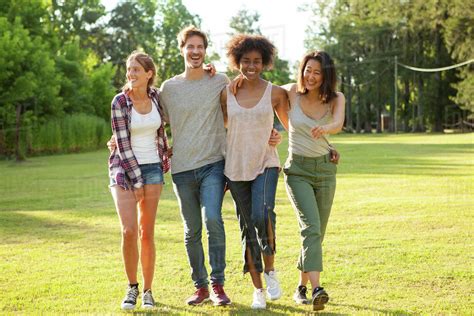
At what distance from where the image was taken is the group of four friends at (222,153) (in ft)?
17.2

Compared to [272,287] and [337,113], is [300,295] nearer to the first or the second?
[272,287]

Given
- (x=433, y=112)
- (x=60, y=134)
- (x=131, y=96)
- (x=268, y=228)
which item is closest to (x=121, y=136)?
(x=131, y=96)

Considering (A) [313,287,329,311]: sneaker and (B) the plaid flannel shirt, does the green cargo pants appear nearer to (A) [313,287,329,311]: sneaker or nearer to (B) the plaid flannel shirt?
(A) [313,287,329,311]: sneaker

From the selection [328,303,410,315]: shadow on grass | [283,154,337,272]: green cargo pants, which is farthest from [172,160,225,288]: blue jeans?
[328,303,410,315]: shadow on grass

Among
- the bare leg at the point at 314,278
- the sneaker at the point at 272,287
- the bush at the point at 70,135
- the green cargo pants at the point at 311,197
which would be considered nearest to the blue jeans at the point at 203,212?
the sneaker at the point at 272,287

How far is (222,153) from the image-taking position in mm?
5375

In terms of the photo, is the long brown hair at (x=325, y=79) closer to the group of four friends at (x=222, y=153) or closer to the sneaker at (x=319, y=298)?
the group of four friends at (x=222, y=153)

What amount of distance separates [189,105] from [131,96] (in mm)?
457

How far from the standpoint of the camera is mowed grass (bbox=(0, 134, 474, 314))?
5.52m

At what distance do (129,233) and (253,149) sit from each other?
3.54ft

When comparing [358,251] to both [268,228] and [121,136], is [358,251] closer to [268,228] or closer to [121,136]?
[268,228]

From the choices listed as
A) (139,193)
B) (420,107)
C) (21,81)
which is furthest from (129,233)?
(420,107)

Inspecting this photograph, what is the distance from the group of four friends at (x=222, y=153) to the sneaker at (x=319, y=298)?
0.20 metres

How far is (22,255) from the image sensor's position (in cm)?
785
